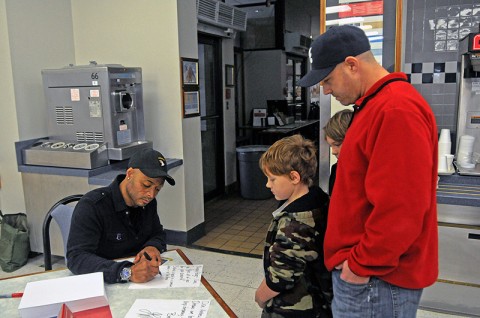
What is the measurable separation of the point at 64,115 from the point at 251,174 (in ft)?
8.94

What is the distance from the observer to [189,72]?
4.04 metres

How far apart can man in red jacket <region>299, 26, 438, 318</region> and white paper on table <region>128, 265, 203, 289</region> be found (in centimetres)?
57

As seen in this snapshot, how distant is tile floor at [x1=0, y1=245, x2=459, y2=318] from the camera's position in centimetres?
291

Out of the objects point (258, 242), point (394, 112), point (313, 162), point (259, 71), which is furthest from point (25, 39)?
point (259, 71)

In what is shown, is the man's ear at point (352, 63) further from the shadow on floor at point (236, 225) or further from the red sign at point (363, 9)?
the shadow on floor at point (236, 225)

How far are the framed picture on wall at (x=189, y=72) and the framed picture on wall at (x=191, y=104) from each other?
96 millimetres

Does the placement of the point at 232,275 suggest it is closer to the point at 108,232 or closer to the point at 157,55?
the point at 108,232

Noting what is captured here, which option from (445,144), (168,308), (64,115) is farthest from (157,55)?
(168,308)

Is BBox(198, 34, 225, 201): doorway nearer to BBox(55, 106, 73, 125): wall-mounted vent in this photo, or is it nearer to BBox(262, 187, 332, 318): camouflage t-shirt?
BBox(55, 106, 73, 125): wall-mounted vent

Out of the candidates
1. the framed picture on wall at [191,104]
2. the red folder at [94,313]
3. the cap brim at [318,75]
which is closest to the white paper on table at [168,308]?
the red folder at [94,313]

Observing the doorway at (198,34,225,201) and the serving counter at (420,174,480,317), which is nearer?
the serving counter at (420,174,480,317)

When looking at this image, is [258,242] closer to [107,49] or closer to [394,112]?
[107,49]

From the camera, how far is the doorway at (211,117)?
549 centimetres

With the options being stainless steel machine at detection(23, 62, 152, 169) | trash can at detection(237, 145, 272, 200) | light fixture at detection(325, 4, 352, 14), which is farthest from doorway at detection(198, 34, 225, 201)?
light fixture at detection(325, 4, 352, 14)
